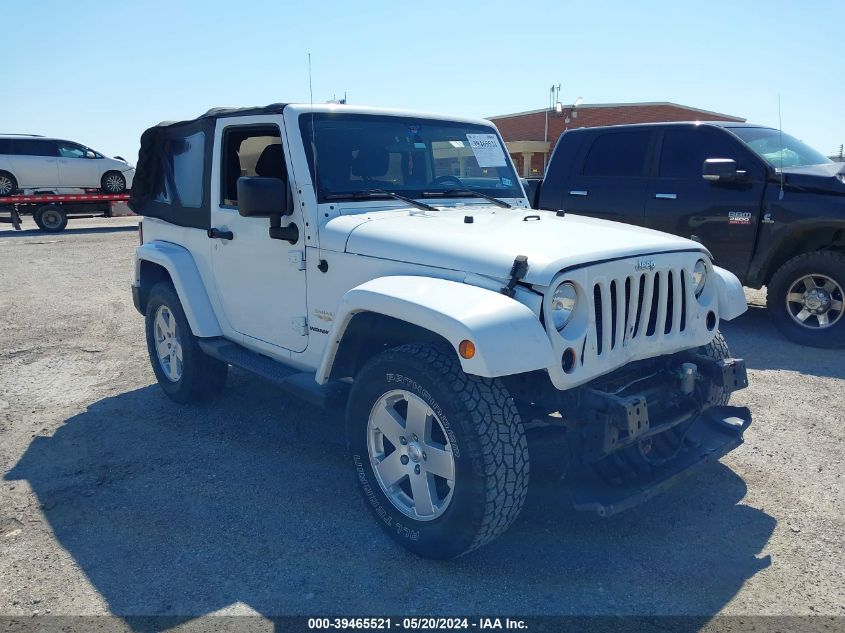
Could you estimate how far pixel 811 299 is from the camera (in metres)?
6.47

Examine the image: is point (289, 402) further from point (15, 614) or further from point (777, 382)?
point (777, 382)

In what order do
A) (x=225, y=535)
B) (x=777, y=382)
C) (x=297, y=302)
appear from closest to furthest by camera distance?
1. (x=225, y=535)
2. (x=297, y=302)
3. (x=777, y=382)

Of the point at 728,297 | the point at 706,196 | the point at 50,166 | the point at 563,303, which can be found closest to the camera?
the point at 563,303

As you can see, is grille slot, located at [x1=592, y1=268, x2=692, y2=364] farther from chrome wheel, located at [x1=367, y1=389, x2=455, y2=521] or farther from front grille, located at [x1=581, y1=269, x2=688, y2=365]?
chrome wheel, located at [x1=367, y1=389, x2=455, y2=521]

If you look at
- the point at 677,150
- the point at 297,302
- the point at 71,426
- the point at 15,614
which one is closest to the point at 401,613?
the point at 15,614

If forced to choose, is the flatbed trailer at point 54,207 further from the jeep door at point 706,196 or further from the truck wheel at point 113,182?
the jeep door at point 706,196

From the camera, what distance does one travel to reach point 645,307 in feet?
10.3

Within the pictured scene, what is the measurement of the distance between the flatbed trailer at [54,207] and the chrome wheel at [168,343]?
16.8 metres

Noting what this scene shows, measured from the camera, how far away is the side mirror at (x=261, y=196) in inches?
140

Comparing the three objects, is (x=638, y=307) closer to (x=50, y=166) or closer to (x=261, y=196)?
(x=261, y=196)

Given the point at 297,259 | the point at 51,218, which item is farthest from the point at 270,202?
the point at 51,218

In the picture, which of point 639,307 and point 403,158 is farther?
point 403,158

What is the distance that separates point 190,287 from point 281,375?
49.6 inches

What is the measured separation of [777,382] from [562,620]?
3.69 metres
